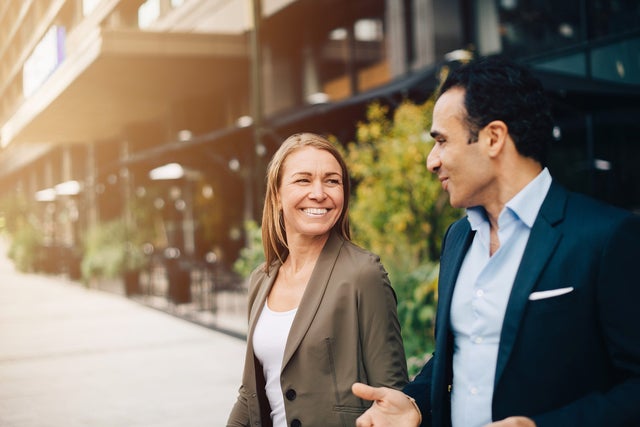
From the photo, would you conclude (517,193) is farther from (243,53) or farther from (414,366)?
(243,53)

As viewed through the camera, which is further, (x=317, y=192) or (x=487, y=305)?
(x=317, y=192)

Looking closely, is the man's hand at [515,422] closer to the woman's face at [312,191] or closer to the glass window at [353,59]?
the woman's face at [312,191]

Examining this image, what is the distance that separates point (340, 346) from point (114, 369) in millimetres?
7370

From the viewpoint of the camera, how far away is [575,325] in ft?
5.85

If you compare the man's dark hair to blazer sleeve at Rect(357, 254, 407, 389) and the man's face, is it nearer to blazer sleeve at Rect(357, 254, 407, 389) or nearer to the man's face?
the man's face

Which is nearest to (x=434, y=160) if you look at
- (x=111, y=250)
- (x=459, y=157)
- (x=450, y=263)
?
(x=459, y=157)

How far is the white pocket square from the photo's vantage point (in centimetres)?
179

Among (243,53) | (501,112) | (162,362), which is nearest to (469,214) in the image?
(501,112)

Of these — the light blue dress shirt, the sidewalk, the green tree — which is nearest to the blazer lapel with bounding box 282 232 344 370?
the light blue dress shirt

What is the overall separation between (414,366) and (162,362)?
→ 13.8 ft

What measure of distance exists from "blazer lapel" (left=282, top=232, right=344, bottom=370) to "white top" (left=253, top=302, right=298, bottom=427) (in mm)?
72

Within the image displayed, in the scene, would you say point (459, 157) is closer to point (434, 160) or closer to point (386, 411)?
point (434, 160)

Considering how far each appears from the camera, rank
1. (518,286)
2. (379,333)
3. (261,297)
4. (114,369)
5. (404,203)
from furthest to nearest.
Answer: (114,369), (404,203), (261,297), (379,333), (518,286)

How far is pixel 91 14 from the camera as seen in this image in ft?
63.9
